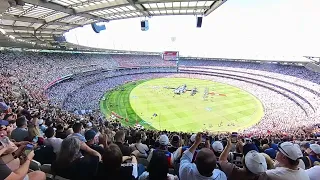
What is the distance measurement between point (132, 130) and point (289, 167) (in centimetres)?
1024

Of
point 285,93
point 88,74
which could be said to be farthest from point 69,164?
point 88,74

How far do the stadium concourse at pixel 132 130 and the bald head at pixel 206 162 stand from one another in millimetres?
12

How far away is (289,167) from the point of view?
338cm

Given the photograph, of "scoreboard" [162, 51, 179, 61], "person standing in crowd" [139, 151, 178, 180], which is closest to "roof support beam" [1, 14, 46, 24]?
"person standing in crowd" [139, 151, 178, 180]

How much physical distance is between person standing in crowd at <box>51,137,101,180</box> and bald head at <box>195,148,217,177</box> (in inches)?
62.0

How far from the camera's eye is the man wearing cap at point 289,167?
3287 millimetres

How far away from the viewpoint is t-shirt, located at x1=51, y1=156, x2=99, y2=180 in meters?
3.57

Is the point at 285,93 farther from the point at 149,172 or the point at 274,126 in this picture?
the point at 149,172

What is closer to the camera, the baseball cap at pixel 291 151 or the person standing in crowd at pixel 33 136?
the baseball cap at pixel 291 151

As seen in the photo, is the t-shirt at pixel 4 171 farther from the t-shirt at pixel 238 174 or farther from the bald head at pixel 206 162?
the t-shirt at pixel 238 174

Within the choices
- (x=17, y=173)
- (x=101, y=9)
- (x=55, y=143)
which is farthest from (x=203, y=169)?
(x=101, y=9)

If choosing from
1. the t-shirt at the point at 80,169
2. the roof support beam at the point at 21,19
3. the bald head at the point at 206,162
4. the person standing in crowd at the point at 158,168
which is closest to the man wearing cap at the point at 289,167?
the bald head at the point at 206,162

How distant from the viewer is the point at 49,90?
117 feet

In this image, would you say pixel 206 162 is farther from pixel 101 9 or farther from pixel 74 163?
pixel 101 9
